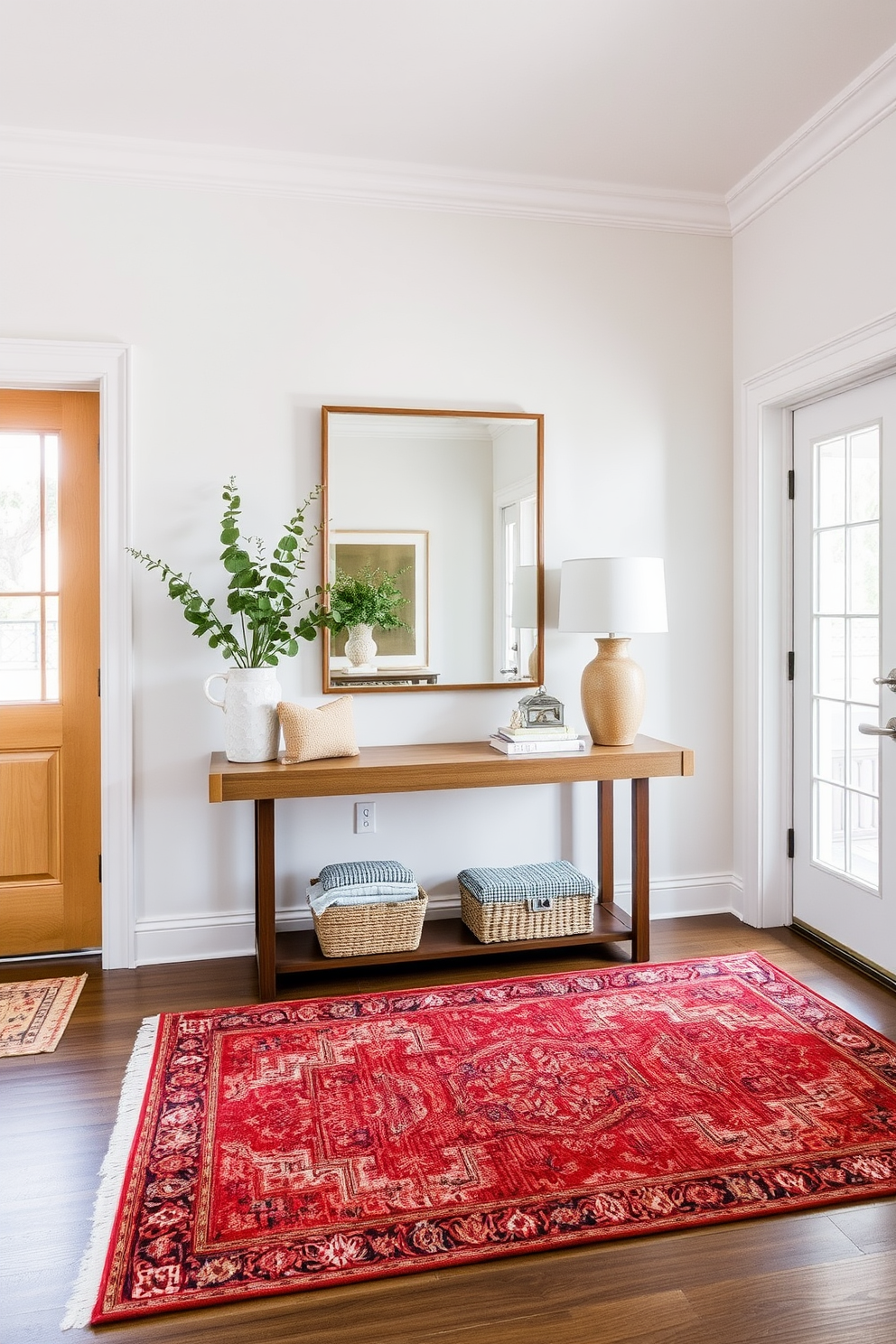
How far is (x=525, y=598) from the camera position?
341 cm

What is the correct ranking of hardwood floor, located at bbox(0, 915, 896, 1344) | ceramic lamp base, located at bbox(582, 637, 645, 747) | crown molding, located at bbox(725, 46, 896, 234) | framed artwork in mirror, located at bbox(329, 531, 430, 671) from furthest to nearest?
framed artwork in mirror, located at bbox(329, 531, 430, 671), ceramic lamp base, located at bbox(582, 637, 645, 747), crown molding, located at bbox(725, 46, 896, 234), hardwood floor, located at bbox(0, 915, 896, 1344)

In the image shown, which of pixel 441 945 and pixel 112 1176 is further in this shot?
pixel 441 945

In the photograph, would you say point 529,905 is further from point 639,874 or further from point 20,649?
point 20,649

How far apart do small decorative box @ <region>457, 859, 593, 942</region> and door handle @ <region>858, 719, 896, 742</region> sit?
1.03m

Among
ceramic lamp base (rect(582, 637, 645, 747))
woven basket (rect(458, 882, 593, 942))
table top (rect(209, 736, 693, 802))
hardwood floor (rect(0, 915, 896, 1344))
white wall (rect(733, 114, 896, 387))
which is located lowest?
hardwood floor (rect(0, 915, 896, 1344))

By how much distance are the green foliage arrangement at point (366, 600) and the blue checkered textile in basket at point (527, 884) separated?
944 millimetres

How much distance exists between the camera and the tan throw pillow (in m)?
2.86

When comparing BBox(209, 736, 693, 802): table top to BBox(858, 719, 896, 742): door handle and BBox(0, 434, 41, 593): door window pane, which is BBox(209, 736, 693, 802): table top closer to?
BBox(858, 719, 896, 742): door handle

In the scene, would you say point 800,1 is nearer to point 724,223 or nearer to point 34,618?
point 724,223

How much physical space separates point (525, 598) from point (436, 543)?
395 mm

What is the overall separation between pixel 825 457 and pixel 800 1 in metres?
1.36

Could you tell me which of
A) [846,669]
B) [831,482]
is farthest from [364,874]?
[831,482]

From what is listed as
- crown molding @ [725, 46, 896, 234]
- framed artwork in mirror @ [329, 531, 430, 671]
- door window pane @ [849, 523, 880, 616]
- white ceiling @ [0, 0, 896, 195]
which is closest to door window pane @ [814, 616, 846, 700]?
door window pane @ [849, 523, 880, 616]

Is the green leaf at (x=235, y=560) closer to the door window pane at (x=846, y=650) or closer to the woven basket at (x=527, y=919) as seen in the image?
the woven basket at (x=527, y=919)
